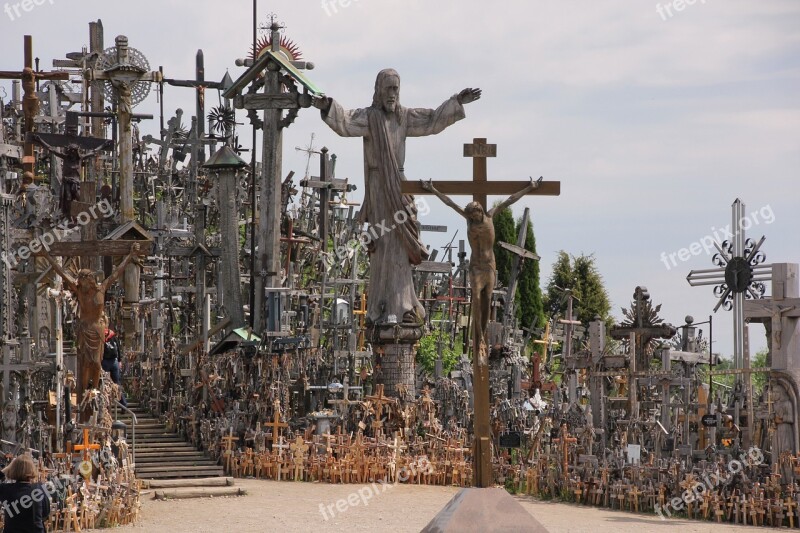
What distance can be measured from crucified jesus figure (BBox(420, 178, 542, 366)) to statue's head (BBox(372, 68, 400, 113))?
711 cm

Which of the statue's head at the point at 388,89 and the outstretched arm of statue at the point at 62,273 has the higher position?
the statue's head at the point at 388,89

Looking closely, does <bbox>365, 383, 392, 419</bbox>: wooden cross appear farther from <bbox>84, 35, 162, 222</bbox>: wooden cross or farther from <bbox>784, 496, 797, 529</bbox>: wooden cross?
<bbox>784, 496, 797, 529</bbox>: wooden cross

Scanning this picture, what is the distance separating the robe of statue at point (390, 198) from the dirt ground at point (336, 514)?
337 cm

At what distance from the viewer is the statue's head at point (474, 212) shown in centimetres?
1377

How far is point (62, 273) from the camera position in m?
17.1

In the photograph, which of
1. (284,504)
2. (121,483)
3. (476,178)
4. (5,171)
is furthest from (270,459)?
(476,178)

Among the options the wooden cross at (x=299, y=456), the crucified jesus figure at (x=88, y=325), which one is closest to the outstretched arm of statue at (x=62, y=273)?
the crucified jesus figure at (x=88, y=325)

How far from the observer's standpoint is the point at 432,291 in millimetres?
31641

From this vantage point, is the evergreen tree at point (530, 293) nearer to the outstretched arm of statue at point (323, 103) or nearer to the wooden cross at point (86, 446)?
the outstretched arm of statue at point (323, 103)

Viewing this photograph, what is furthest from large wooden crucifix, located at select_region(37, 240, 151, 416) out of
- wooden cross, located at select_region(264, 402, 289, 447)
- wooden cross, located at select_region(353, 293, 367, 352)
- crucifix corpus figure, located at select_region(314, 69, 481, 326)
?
wooden cross, located at select_region(353, 293, 367, 352)

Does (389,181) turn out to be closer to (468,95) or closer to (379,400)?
(468,95)

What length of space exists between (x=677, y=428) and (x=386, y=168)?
18.3 ft

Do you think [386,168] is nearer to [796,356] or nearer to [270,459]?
[270,459]

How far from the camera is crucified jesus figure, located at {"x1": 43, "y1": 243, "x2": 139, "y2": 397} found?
1703 cm
